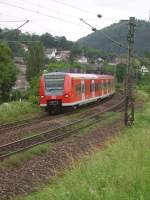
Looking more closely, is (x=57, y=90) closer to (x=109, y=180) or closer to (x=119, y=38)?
(x=109, y=180)

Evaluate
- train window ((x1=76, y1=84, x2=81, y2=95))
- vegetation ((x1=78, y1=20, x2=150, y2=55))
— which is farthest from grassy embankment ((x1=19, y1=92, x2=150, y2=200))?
vegetation ((x1=78, y1=20, x2=150, y2=55))

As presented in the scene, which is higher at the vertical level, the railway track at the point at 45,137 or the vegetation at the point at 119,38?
the vegetation at the point at 119,38

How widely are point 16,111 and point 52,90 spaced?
2468 millimetres

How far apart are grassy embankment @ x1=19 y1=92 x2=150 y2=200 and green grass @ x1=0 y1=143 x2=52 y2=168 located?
2.55 m

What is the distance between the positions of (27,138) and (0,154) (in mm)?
3773

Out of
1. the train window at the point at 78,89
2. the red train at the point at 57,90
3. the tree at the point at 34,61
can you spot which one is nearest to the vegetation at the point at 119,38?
the tree at the point at 34,61

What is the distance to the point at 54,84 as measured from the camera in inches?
1260

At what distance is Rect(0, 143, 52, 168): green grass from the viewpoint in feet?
46.5

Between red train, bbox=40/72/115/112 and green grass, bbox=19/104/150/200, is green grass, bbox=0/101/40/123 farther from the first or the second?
green grass, bbox=19/104/150/200

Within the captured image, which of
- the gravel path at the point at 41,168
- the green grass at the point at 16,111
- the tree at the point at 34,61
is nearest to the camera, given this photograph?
the gravel path at the point at 41,168

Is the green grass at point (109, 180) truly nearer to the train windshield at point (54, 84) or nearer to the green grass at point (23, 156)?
the green grass at point (23, 156)

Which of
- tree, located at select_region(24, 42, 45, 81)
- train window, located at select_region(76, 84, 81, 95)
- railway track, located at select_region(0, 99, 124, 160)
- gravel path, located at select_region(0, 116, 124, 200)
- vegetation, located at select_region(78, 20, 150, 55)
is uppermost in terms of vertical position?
vegetation, located at select_region(78, 20, 150, 55)

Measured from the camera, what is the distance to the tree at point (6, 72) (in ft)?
213

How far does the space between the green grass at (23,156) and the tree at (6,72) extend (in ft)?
154
